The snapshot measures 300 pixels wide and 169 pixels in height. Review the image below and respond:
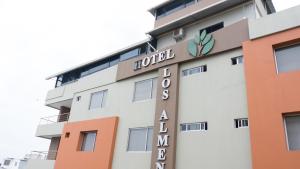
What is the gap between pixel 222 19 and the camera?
1273 centimetres

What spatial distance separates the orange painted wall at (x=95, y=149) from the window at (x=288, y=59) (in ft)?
25.9

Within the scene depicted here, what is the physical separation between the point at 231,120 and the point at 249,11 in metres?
5.84

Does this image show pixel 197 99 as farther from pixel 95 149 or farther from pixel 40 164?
pixel 40 164

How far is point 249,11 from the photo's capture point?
1188 centimetres

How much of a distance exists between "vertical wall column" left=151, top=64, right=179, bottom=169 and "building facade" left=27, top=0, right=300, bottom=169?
0.04 m

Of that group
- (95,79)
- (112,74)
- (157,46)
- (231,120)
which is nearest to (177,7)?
(157,46)

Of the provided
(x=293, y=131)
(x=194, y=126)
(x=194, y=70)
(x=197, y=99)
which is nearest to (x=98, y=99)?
(x=194, y=70)

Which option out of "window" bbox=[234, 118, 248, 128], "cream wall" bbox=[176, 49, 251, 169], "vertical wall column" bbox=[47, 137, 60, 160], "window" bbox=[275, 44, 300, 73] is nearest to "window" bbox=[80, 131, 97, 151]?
"vertical wall column" bbox=[47, 137, 60, 160]

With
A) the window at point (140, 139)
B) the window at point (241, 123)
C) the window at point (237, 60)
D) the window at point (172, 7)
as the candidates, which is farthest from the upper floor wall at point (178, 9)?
the window at point (140, 139)

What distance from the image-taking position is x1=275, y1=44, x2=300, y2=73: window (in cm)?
822

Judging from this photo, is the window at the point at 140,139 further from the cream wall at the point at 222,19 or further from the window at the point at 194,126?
the cream wall at the point at 222,19

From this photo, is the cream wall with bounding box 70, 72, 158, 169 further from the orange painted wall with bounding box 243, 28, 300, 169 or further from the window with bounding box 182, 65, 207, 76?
the orange painted wall with bounding box 243, 28, 300, 169

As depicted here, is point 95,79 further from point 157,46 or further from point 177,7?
point 177,7

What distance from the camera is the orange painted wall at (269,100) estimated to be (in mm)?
7250
